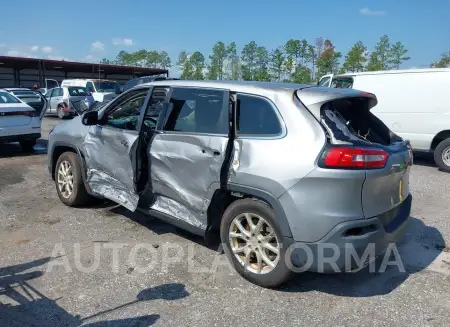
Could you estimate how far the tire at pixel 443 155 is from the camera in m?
8.55

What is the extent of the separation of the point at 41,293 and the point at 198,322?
136cm

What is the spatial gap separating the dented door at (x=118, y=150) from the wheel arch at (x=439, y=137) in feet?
22.5

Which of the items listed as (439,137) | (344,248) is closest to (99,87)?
(439,137)

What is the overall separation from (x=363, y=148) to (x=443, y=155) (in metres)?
6.55

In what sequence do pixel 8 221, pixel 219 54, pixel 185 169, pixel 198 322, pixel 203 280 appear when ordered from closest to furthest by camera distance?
pixel 198 322 < pixel 203 280 < pixel 185 169 < pixel 8 221 < pixel 219 54

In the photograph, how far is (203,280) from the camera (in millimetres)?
3600

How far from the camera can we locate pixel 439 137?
877 centimetres

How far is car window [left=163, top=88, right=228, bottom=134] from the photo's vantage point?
3.74 m

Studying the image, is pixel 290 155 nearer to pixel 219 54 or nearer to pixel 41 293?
pixel 41 293

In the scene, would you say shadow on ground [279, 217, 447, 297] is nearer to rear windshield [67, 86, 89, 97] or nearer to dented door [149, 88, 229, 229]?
dented door [149, 88, 229, 229]

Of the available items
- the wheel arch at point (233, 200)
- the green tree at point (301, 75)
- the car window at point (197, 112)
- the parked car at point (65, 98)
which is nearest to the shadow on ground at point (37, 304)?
the wheel arch at point (233, 200)

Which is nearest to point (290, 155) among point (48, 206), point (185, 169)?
point (185, 169)

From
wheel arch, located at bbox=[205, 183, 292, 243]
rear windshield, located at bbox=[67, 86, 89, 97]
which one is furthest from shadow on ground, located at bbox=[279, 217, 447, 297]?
rear windshield, located at bbox=[67, 86, 89, 97]

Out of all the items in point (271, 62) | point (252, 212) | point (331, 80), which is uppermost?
point (271, 62)
